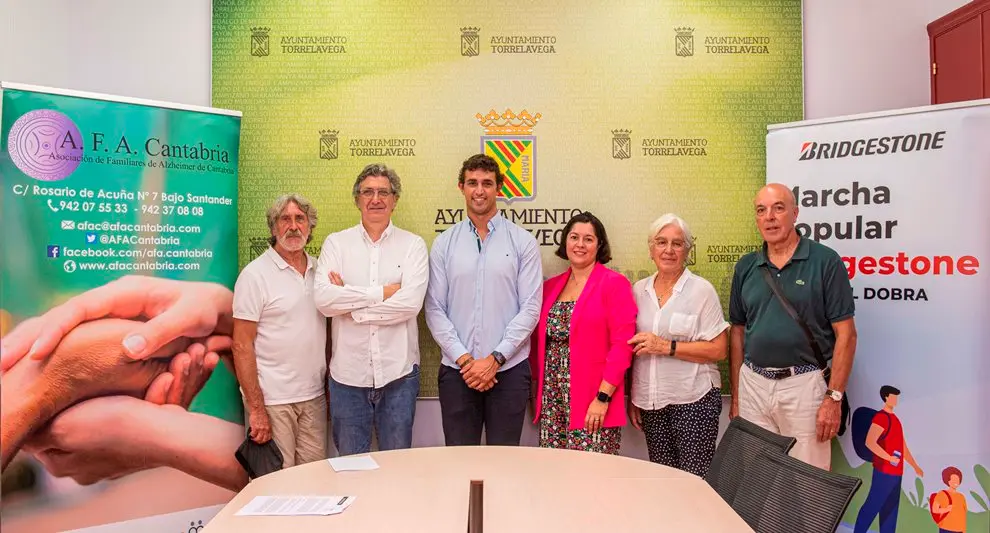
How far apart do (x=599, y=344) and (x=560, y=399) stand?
37cm

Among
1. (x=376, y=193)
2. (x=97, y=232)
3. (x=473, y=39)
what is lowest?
(x=97, y=232)

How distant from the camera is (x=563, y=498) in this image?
6.24ft

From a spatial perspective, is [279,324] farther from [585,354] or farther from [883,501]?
[883,501]

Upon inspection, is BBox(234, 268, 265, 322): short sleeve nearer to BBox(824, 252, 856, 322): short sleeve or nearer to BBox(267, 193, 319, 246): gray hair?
BBox(267, 193, 319, 246): gray hair

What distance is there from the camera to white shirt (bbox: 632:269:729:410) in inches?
132

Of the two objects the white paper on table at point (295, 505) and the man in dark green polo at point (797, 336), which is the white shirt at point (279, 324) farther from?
the man in dark green polo at point (797, 336)

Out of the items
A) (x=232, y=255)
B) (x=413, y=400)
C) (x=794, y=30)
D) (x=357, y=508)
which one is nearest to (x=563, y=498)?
(x=357, y=508)

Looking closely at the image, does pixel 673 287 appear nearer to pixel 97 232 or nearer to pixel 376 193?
pixel 376 193

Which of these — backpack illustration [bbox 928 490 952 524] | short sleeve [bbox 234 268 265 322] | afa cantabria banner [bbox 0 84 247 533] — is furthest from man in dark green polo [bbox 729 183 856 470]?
afa cantabria banner [bbox 0 84 247 533]

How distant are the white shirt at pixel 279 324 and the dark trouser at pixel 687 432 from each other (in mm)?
1931

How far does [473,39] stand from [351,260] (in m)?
1.63

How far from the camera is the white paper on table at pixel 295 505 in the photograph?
5.79 feet

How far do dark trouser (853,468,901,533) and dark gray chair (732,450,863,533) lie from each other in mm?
1834

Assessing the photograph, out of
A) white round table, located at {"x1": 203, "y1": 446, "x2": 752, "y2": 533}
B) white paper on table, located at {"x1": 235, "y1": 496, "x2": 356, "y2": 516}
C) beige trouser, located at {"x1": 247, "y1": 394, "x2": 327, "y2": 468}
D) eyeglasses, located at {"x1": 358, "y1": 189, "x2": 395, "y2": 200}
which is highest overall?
eyeglasses, located at {"x1": 358, "y1": 189, "x2": 395, "y2": 200}
